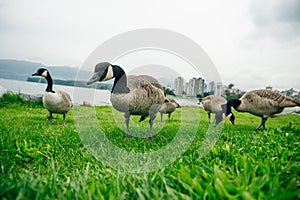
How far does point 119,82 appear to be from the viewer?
12.1ft

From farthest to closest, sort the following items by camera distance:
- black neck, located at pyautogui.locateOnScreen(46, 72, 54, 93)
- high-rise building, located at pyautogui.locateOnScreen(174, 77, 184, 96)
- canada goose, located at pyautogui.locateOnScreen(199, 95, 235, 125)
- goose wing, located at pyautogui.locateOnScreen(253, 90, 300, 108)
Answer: canada goose, located at pyautogui.locateOnScreen(199, 95, 235, 125), goose wing, located at pyautogui.locateOnScreen(253, 90, 300, 108), black neck, located at pyautogui.locateOnScreen(46, 72, 54, 93), high-rise building, located at pyautogui.locateOnScreen(174, 77, 184, 96)

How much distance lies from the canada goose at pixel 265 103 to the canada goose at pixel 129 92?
A: 267cm

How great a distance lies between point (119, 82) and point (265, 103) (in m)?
3.38

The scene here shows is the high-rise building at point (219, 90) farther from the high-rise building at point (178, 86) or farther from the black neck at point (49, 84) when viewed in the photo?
the black neck at point (49, 84)

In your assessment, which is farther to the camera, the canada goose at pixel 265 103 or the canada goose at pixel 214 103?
the canada goose at pixel 214 103

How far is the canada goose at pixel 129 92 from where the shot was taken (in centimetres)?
354

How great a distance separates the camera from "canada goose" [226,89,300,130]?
529 centimetres

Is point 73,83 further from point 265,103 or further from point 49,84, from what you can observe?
point 265,103

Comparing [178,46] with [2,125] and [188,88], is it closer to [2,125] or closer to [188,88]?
[188,88]

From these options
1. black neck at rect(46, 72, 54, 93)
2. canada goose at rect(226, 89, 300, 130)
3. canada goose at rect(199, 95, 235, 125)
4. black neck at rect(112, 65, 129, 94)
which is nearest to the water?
black neck at rect(46, 72, 54, 93)

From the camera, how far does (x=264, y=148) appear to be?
8.81 feet

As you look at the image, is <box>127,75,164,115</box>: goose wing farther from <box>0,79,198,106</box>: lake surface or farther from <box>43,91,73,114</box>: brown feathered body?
<box>43,91,73,114</box>: brown feathered body

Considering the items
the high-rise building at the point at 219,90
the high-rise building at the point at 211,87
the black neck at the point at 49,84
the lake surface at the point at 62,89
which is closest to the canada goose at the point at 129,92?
the lake surface at the point at 62,89

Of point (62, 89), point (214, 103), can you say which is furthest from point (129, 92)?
point (214, 103)
